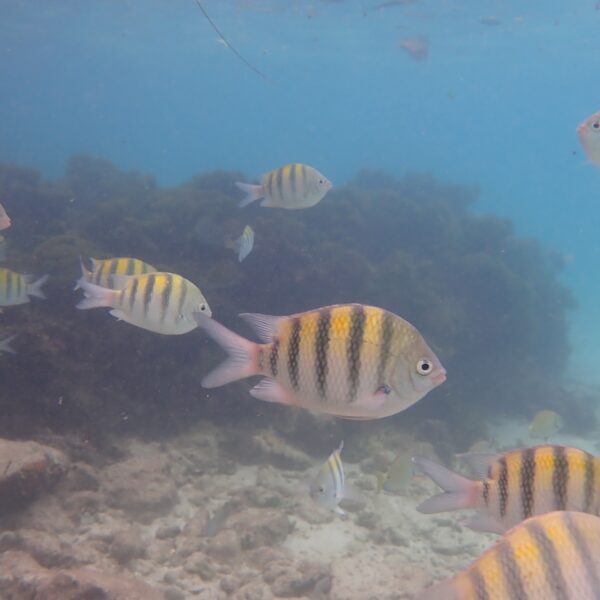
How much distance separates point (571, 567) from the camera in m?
1.70

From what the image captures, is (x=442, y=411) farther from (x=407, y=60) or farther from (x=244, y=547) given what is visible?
(x=407, y=60)

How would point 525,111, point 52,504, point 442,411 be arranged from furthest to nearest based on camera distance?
point 525,111, point 442,411, point 52,504

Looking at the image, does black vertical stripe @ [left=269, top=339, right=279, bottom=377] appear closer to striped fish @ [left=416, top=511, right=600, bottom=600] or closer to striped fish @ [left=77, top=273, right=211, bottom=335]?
striped fish @ [left=416, top=511, right=600, bottom=600]

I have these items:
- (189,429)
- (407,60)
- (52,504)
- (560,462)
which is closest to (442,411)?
(189,429)

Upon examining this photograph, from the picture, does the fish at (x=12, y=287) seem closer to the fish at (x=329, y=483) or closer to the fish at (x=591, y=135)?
the fish at (x=329, y=483)

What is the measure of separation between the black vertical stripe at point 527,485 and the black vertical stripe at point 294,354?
1.22 m

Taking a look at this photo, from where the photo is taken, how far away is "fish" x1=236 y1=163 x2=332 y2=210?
6.95m

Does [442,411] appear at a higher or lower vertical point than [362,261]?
lower

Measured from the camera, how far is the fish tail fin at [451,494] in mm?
2471

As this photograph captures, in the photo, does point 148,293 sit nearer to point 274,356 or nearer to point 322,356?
point 274,356

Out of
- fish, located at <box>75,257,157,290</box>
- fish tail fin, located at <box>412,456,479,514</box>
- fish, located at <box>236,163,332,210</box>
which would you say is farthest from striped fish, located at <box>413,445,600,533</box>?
fish, located at <box>236,163,332,210</box>

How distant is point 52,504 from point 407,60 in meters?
60.7

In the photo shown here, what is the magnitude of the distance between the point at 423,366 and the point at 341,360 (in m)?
0.41

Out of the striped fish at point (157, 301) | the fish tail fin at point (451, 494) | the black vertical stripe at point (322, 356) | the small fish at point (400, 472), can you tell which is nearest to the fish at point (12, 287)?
the striped fish at point (157, 301)
